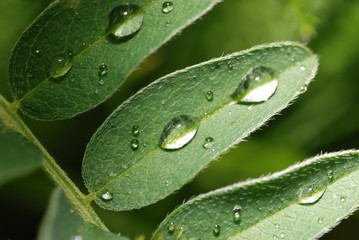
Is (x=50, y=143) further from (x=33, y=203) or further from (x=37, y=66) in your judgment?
(x=37, y=66)

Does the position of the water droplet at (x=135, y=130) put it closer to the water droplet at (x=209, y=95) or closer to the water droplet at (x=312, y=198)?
the water droplet at (x=209, y=95)

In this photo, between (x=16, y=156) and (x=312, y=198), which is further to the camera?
(x=312, y=198)

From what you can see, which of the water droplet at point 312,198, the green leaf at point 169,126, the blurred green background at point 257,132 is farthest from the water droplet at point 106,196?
the blurred green background at point 257,132

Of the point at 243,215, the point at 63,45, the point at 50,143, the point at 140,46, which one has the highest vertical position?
the point at 50,143

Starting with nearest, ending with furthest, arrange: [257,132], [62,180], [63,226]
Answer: [63,226] < [62,180] < [257,132]

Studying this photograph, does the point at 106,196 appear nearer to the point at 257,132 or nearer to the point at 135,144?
the point at 135,144

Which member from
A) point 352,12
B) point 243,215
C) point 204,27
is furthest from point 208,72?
point 352,12

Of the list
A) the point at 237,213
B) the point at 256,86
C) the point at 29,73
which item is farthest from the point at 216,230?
the point at 29,73
